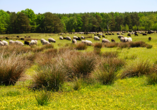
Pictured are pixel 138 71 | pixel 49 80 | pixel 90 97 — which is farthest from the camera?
pixel 138 71

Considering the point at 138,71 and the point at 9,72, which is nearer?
the point at 9,72

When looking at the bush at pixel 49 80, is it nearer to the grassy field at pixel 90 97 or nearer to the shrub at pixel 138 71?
the grassy field at pixel 90 97

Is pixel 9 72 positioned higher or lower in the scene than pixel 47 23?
lower

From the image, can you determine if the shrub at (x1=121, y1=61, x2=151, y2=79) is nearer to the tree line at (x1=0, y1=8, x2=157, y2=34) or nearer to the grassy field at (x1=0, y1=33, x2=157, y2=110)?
the grassy field at (x1=0, y1=33, x2=157, y2=110)

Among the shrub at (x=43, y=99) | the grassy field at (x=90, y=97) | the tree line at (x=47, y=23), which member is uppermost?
the tree line at (x=47, y=23)

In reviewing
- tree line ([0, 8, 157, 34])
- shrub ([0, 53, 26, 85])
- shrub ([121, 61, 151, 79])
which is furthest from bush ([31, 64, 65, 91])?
tree line ([0, 8, 157, 34])

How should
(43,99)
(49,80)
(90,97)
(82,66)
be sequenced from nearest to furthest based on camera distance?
(43,99), (90,97), (49,80), (82,66)

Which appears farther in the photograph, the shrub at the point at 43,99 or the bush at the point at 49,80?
the bush at the point at 49,80

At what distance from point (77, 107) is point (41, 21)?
88.6m

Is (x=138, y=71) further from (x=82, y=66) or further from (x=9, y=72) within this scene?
(x=9, y=72)

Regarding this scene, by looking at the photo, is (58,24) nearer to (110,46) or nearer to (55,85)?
(110,46)

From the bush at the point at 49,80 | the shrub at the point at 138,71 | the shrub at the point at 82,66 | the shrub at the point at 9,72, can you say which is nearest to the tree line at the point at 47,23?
the shrub at the point at 9,72

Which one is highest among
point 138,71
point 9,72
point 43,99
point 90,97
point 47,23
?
point 47,23

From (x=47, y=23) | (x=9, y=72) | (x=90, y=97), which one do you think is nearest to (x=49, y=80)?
(x=90, y=97)
